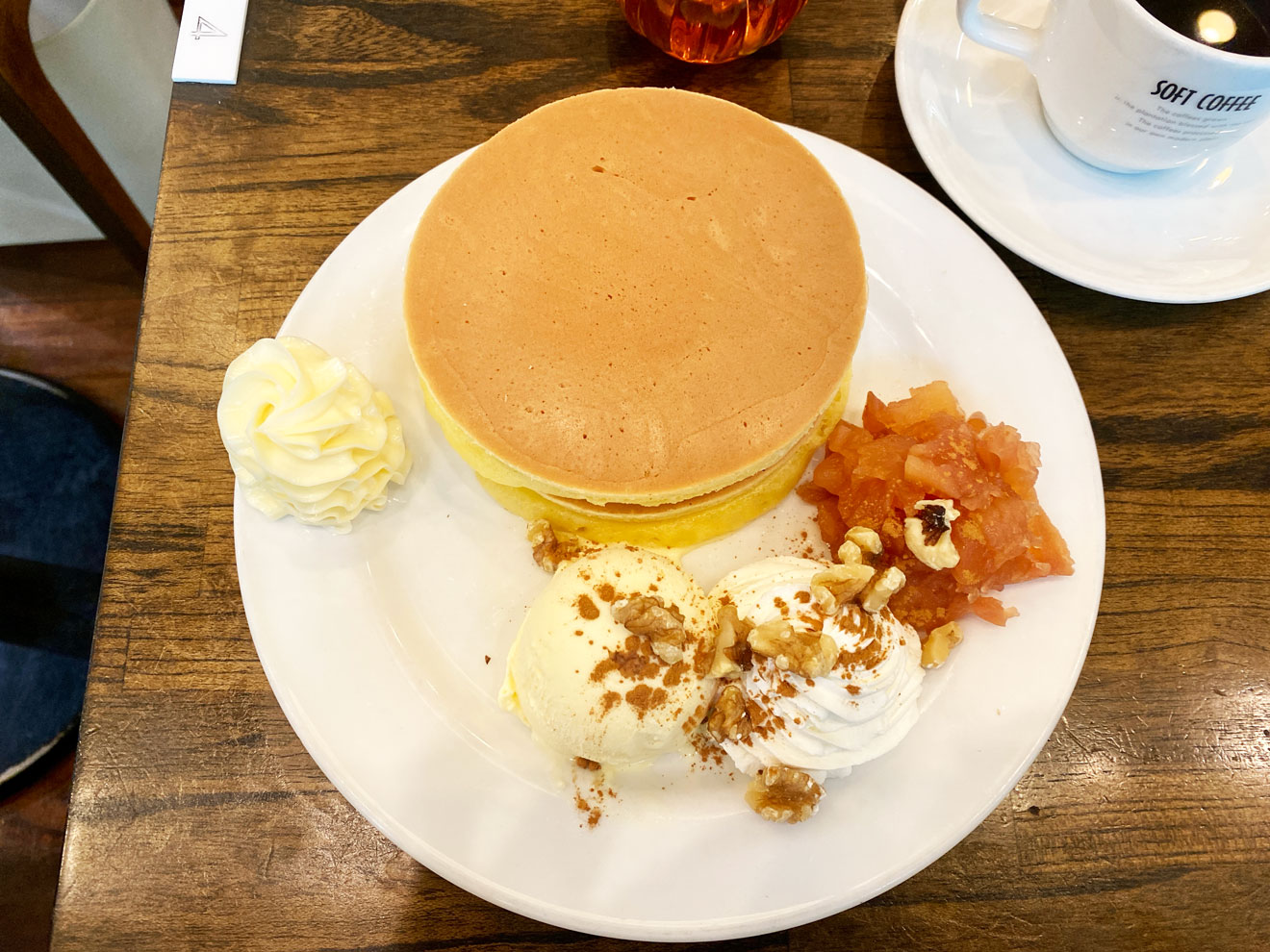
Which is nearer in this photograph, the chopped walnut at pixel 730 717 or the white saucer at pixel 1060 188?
the chopped walnut at pixel 730 717

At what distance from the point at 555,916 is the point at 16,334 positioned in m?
2.12

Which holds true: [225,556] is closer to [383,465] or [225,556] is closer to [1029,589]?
[383,465]

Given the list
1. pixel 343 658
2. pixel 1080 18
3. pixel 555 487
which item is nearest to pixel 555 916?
pixel 343 658

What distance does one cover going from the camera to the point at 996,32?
1.30 meters

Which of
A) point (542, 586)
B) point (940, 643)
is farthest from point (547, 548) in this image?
point (940, 643)

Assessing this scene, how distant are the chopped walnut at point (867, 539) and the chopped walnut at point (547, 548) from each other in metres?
0.40

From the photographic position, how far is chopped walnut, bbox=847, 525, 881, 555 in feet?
3.85

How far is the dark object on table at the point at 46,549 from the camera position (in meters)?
1.72

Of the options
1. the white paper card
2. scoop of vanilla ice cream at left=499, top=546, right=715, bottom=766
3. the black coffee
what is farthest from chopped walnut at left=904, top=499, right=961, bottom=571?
the white paper card

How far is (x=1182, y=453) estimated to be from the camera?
55.3 inches

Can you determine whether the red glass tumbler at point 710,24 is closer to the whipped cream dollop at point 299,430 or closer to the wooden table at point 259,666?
the wooden table at point 259,666

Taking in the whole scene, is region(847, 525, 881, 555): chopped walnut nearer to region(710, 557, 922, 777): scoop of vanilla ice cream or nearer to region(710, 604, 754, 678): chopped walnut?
region(710, 557, 922, 777): scoop of vanilla ice cream

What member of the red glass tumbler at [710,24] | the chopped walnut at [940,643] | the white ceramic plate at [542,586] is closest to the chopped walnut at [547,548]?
the white ceramic plate at [542,586]

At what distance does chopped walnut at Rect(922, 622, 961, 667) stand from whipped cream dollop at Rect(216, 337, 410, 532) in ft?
2.76
